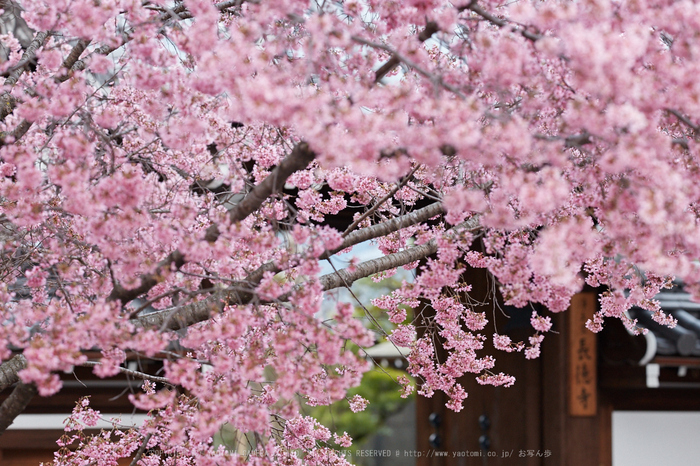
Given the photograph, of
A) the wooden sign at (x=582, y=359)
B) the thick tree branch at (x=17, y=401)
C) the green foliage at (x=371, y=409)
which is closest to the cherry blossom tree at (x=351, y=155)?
the thick tree branch at (x=17, y=401)

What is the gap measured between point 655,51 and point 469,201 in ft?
2.97

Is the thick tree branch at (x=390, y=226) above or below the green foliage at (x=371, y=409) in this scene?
above

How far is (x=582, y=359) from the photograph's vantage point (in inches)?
277

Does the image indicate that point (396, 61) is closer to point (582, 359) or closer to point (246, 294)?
point (246, 294)

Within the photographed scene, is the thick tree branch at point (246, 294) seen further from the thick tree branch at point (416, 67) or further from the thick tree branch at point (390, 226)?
the thick tree branch at point (416, 67)

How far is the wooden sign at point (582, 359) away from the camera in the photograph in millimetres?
6992

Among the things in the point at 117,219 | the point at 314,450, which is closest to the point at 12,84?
the point at 117,219

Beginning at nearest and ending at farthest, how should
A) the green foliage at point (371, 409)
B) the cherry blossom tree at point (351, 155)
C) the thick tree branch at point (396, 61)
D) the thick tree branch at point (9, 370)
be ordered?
the cherry blossom tree at point (351, 155) < the thick tree branch at point (396, 61) < the thick tree branch at point (9, 370) < the green foliage at point (371, 409)

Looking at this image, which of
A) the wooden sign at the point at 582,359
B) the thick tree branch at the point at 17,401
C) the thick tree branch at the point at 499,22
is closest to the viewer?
the thick tree branch at the point at 499,22

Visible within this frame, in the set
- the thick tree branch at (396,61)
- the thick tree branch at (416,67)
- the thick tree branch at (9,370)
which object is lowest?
the thick tree branch at (9,370)

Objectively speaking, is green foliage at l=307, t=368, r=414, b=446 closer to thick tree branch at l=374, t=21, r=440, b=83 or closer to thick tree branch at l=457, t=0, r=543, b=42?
thick tree branch at l=374, t=21, r=440, b=83

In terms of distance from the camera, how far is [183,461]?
4.66 metres

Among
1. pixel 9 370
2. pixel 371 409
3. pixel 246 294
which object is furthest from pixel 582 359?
pixel 371 409

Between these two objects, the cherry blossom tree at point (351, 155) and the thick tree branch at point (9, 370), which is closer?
the cherry blossom tree at point (351, 155)
